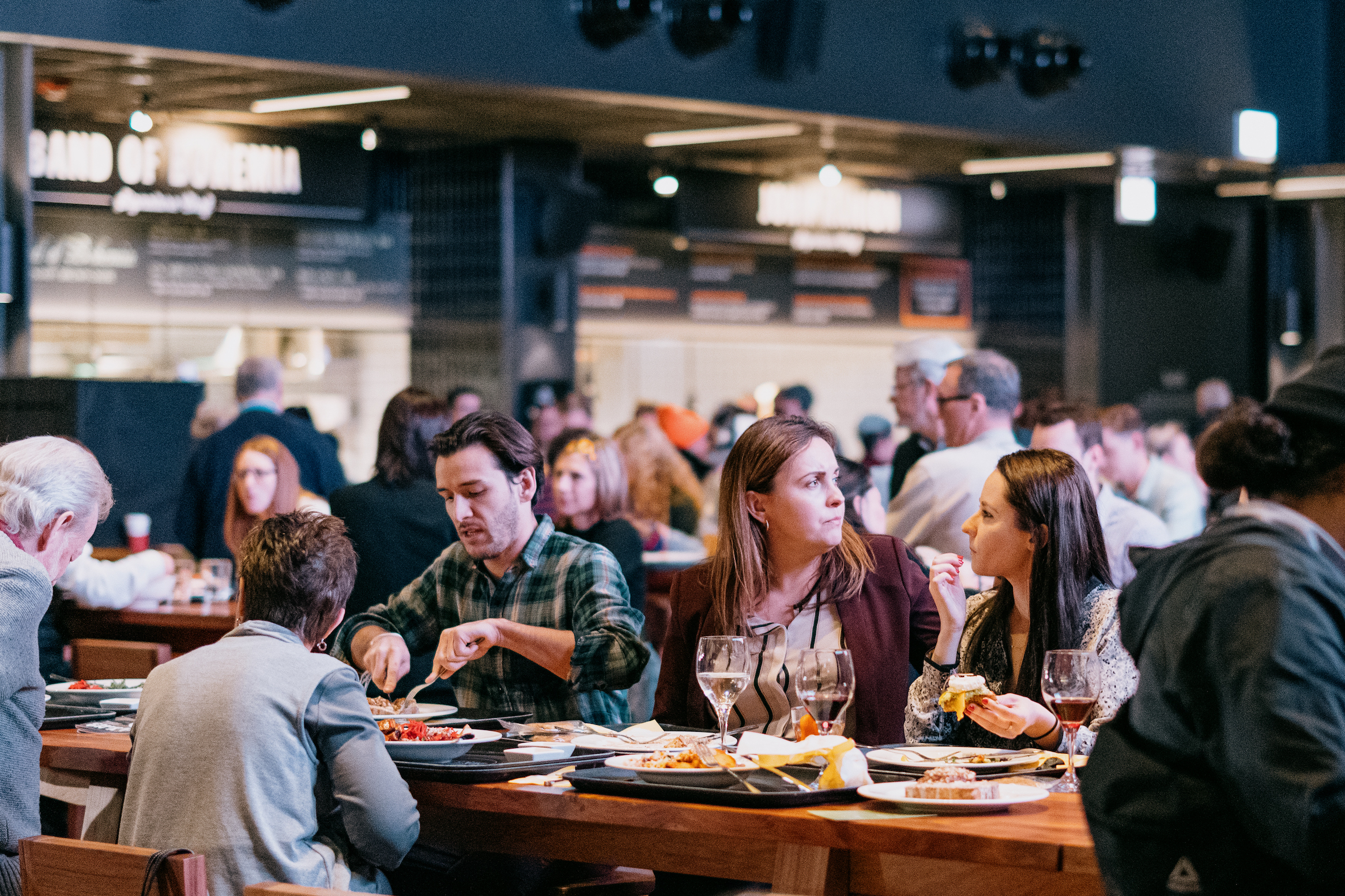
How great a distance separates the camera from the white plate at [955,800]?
97.5 inches

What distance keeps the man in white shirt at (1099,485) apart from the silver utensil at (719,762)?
256 cm

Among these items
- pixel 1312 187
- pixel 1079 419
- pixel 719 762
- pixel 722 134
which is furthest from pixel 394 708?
pixel 1312 187

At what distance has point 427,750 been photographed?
293 centimetres

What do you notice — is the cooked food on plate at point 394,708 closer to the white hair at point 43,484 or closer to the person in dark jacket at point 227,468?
the white hair at point 43,484

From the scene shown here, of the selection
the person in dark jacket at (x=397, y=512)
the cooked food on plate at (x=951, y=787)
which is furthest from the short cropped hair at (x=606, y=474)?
the cooked food on plate at (x=951, y=787)

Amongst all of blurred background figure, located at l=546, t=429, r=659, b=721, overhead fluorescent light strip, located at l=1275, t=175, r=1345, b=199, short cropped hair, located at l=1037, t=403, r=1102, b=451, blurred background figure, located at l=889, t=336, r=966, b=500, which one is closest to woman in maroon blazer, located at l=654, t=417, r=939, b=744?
blurred background figure, located at l=546, t=429, r=659, b=721

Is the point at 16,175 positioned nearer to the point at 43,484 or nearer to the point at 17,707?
the point at 43,484

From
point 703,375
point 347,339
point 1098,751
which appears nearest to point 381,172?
point 347,339

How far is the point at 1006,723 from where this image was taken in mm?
2768

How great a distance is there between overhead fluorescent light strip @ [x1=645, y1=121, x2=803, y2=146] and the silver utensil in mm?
6659

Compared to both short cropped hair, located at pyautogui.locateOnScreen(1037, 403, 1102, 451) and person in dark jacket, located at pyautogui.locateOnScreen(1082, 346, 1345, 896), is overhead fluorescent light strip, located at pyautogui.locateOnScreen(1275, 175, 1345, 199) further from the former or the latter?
person in dark jacket, located at pyautogui.locateOnScreen(1082, 346, 1345, 896)

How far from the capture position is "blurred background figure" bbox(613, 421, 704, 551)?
298 inches

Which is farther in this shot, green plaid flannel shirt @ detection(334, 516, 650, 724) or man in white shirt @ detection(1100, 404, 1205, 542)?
man in white shirt @ detection(1100, 404, 1205, 542)

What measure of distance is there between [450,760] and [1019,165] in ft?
28.3
